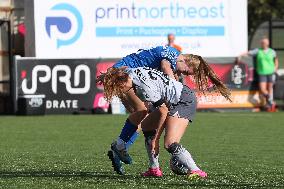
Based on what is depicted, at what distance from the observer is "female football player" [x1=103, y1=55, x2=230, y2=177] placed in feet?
33.2

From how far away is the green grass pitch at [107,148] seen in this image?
10070mm

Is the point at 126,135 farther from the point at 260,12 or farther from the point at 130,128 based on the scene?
the point at 260,12

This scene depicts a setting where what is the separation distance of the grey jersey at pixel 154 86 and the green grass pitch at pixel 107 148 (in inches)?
33.2

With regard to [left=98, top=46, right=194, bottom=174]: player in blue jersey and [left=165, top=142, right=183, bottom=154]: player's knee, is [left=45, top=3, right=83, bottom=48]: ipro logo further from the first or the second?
[left=165, top=142, right=183, bottom=154]: player's knee

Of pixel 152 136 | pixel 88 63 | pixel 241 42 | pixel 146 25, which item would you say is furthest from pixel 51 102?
pixel 152 136

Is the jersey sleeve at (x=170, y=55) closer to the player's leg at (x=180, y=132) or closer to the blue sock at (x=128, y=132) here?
the player's leg at (x=180, y=132)

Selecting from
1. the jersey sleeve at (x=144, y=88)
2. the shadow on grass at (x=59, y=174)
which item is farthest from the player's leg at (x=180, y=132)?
the shadow on grass at (x=59, y=174)

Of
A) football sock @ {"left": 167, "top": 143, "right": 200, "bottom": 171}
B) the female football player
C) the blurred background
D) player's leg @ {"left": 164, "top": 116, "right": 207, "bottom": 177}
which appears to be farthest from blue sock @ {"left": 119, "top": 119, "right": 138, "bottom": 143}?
the blurred background

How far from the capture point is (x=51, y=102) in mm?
23594

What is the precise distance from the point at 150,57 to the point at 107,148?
3.90 m

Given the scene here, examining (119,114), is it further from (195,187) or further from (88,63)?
(195,187)

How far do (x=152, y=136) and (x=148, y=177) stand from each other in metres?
0.49

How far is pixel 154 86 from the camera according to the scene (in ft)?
33.2

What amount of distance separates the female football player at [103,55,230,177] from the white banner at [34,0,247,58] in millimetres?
13899
